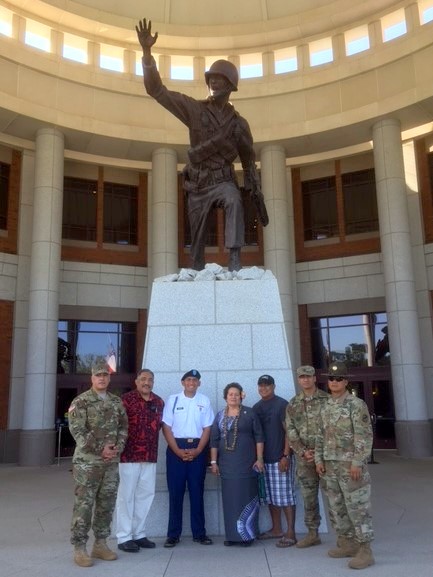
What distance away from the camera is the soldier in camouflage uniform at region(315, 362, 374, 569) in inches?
192

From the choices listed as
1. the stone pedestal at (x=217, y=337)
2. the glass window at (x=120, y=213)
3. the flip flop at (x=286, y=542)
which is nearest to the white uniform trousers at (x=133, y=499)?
the stone pedestal at (x=217, y=337)

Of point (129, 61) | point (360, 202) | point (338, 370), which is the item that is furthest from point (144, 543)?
point (129, 61)

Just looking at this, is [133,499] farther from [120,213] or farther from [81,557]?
[120,213]

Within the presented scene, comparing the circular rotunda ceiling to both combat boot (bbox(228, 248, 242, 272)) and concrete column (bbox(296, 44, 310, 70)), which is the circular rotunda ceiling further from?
combat boot (bbox(228, 248, 242, 272))

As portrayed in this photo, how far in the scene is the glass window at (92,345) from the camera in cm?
1867

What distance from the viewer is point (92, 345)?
62.4 feet

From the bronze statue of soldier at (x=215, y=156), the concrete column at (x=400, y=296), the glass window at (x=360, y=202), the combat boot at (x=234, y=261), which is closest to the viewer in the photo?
the bronze statue of soldier at (x=215, y=156)

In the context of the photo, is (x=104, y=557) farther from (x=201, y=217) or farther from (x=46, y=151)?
(x=46, y=151)

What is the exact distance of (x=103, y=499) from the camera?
5164mm

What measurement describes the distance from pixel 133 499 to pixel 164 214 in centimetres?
1419

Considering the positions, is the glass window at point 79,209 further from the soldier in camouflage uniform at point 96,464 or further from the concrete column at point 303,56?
the soldier in camouflage uniform at point 96,464

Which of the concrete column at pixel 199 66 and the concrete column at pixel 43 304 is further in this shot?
the concrete column at pixel 199 66

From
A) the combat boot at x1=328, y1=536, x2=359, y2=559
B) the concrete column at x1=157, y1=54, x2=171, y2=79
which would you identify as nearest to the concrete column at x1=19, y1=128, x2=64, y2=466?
the concrete column at x1=157, y1=54, x2=171, y2=79

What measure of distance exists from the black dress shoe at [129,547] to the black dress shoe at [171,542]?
0.29 metres
